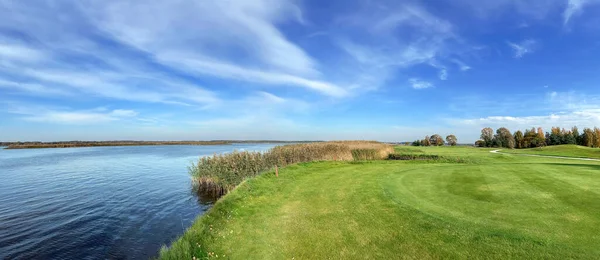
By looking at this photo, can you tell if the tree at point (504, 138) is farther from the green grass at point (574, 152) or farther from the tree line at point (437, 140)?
the green grass at point (574, 152)

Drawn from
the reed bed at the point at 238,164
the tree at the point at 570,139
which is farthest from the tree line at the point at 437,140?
the reed bed at the point at 238,164

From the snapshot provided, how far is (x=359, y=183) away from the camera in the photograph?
1316cm

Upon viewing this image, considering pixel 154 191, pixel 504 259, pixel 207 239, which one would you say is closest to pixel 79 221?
pixel 154 191

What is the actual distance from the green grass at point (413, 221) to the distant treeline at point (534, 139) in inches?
3067

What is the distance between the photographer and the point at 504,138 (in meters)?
78.1

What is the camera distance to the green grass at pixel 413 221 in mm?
5977

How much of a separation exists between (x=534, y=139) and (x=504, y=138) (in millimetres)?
6502

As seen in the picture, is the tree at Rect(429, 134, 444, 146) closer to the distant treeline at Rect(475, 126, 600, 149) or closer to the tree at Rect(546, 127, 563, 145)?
the distant treeline at Rect(475, 126, 600, 149)

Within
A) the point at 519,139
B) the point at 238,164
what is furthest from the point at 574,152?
the point at 519,139

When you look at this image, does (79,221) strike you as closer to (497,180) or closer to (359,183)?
(359,183)

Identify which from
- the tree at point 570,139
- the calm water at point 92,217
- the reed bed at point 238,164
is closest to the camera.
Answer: the calm water at point 92,217

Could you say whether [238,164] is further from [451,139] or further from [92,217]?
[451,139]

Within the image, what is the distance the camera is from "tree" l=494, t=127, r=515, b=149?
248ft

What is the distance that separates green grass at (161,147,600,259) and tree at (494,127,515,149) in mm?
75984
